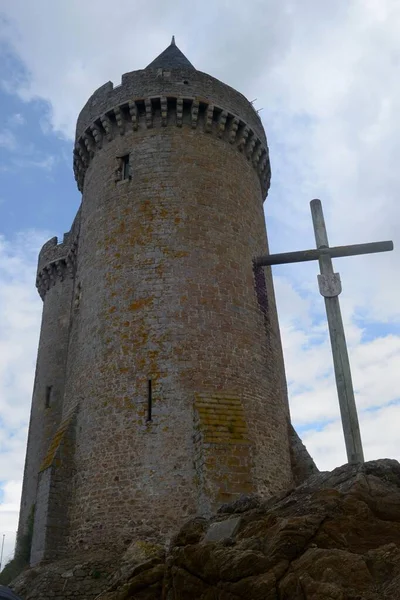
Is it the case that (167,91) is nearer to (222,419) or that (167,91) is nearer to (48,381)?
(222,419)

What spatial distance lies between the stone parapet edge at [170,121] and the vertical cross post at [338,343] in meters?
5.57

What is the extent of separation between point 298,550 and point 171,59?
16825 mm

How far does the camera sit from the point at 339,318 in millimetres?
10969

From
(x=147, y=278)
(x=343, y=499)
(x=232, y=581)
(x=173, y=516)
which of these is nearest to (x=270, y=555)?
(x=232, y=581)

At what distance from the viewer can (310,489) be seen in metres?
7.71

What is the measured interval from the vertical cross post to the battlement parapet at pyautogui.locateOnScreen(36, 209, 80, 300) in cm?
1264

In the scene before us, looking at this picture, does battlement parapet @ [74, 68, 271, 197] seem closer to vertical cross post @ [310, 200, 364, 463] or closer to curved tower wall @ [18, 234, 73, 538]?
vertical cross post @ [310, 200, 364, 463]

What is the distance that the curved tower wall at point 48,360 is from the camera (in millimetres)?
19828

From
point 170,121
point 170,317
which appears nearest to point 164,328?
point 170,317

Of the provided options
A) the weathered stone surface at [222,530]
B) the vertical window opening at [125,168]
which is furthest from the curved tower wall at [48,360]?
the weathered stone surface at [222,530]

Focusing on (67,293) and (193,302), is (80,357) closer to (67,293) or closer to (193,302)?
(193,302)

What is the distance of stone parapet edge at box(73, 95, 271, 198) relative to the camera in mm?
15875

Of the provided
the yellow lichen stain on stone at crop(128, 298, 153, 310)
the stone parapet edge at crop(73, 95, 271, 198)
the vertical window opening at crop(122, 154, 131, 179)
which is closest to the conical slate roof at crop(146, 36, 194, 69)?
the stone parapet edge at crop(73, 95, 271, 198)

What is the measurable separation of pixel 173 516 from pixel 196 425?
1822 millimetres
